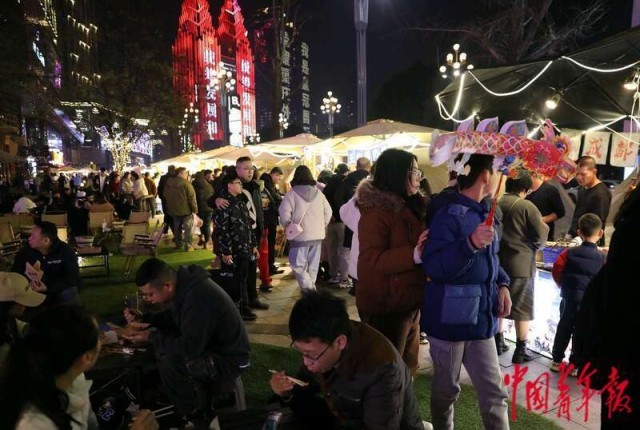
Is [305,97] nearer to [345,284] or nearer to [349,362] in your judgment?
[345,284]

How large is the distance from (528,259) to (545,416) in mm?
1464

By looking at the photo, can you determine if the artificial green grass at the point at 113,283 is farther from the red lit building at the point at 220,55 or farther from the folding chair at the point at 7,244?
the red lit building at the point at 220,55

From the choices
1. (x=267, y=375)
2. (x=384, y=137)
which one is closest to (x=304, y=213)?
(x=267, y=375)

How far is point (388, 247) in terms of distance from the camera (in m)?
2.95

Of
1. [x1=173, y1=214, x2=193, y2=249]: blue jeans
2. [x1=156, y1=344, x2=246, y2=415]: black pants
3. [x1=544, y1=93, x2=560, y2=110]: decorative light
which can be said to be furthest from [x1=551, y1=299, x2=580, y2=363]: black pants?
[x1=173, y1=214, x2=193, y2=249]: blue jeans

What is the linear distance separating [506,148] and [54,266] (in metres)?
4.91

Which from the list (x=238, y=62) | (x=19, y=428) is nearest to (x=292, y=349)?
(x=19, y=428)

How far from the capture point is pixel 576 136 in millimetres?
8938

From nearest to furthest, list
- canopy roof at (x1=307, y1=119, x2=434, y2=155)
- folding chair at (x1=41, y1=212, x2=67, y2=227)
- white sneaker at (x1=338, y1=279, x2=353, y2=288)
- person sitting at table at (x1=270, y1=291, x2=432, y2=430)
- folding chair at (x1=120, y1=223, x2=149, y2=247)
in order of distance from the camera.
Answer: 1. person sitting at table at (x1=270, y1=291, x2=432, y2=430)
2. white sneaker at (x1=338, y1=279, x2=353, y2=288)
3. folding chair at (x1=120, y1=223, x2=149, y2=247)
4. canopy roof at (x1=307, y1=119, x2=434, y2=155)
5. folding chair at (x1=41, y1=212, x2=67, y2=227)

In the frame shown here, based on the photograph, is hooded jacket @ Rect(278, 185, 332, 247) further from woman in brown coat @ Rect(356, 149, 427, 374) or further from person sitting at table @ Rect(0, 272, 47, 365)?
person sitting at table @ Rect(0, 272, 47, 365)

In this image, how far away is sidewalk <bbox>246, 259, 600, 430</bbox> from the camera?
3.73 metres

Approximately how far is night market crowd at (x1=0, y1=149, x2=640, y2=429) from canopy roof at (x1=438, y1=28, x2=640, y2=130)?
9.95 feet

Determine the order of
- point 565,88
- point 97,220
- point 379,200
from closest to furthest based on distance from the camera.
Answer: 1. point 379,200
2. point 565,88
3. point 97,220

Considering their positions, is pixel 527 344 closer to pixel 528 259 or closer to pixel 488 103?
pixel 528 259
